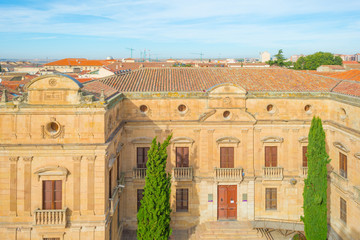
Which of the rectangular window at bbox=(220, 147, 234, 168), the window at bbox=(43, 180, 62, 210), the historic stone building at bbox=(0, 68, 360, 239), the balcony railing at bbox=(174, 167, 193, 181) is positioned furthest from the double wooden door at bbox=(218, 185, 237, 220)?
the window at bbox=(43, 180, 62, 210)

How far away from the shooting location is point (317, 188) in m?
23.7

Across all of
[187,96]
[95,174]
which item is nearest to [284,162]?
[187,96]

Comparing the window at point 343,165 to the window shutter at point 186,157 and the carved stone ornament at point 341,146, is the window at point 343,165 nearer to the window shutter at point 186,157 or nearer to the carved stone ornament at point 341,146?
the carved stone ornament at point 341,146

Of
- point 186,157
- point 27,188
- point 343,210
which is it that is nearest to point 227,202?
point 186,157

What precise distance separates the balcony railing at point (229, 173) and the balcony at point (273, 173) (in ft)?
7.07

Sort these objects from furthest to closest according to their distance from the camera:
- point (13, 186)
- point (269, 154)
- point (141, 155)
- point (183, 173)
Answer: point (269, 154), point (141, 155), point (183, 173), point (13, 186)

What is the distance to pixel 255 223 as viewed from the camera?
90.7ft

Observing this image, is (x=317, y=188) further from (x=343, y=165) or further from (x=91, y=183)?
(x=91, y=183)

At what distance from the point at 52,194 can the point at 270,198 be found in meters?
17.4

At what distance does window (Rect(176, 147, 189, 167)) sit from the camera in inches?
1088

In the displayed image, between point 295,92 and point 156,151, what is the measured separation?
13305 mm

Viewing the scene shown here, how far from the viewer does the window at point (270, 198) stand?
28.2 metres

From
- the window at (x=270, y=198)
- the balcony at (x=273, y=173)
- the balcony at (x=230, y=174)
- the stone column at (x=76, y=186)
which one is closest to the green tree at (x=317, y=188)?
the balcony at (x=273, y=173)

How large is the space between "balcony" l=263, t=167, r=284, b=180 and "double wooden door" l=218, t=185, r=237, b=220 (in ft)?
9.25
